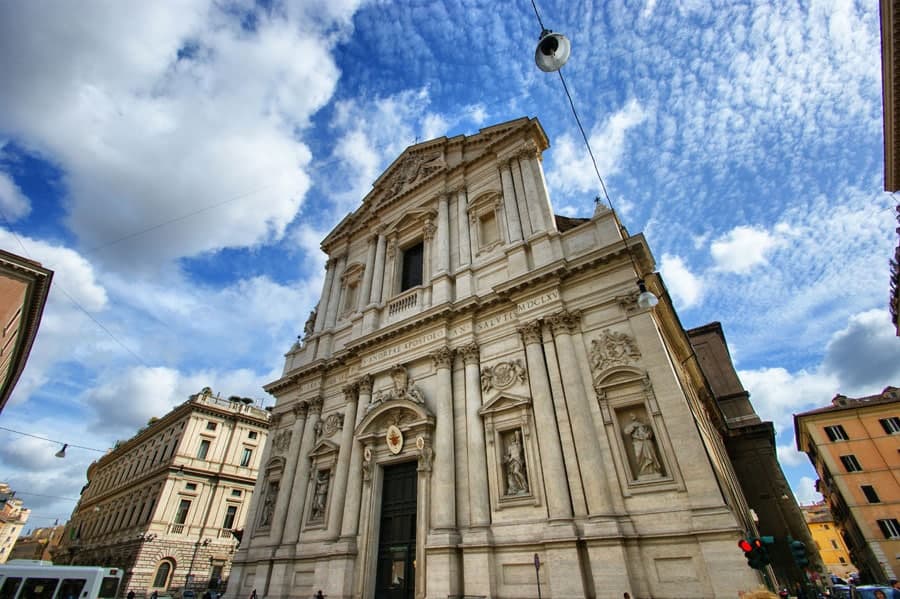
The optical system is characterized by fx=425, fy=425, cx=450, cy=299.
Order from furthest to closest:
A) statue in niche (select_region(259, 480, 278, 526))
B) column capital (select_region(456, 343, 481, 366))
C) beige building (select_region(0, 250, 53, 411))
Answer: statue in niche (select_region(259, 480, 278, 526)) → column capital (select_region(456, 343, 481, 366)) → beige building (select_region(0, 250, 53, 411))

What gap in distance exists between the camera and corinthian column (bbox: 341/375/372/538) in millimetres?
12914

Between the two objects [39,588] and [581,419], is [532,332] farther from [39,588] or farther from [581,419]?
[39,588]

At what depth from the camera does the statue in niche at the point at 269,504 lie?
15798mm

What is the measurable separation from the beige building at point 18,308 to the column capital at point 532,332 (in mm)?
15095

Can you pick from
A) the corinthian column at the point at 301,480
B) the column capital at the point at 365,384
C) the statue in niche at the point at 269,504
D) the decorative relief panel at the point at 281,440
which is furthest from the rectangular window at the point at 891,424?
the statue in niche at the point at 269,504

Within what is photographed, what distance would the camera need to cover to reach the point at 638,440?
32.1ft

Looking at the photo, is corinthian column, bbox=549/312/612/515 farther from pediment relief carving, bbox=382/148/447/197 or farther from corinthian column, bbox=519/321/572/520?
pediment relief carving, bbox=382/148/447/197

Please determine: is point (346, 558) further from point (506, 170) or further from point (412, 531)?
point (506, 170)

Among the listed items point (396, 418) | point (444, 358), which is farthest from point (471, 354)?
point (396, 418)

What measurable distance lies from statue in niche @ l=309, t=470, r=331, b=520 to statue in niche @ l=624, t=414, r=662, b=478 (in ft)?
33.5

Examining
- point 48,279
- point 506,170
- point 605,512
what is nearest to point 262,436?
point 48,279

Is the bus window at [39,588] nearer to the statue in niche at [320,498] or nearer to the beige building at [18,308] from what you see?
the beige building at [18,308]

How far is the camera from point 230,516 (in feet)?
101

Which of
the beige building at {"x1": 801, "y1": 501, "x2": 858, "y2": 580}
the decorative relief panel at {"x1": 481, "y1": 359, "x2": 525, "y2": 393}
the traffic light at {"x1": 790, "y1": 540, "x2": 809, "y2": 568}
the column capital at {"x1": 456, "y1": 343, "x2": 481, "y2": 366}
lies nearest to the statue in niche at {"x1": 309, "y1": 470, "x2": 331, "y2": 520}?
the column capital at {"x1": 456, "y1": 343, "x2": 481, "y2": 366}
